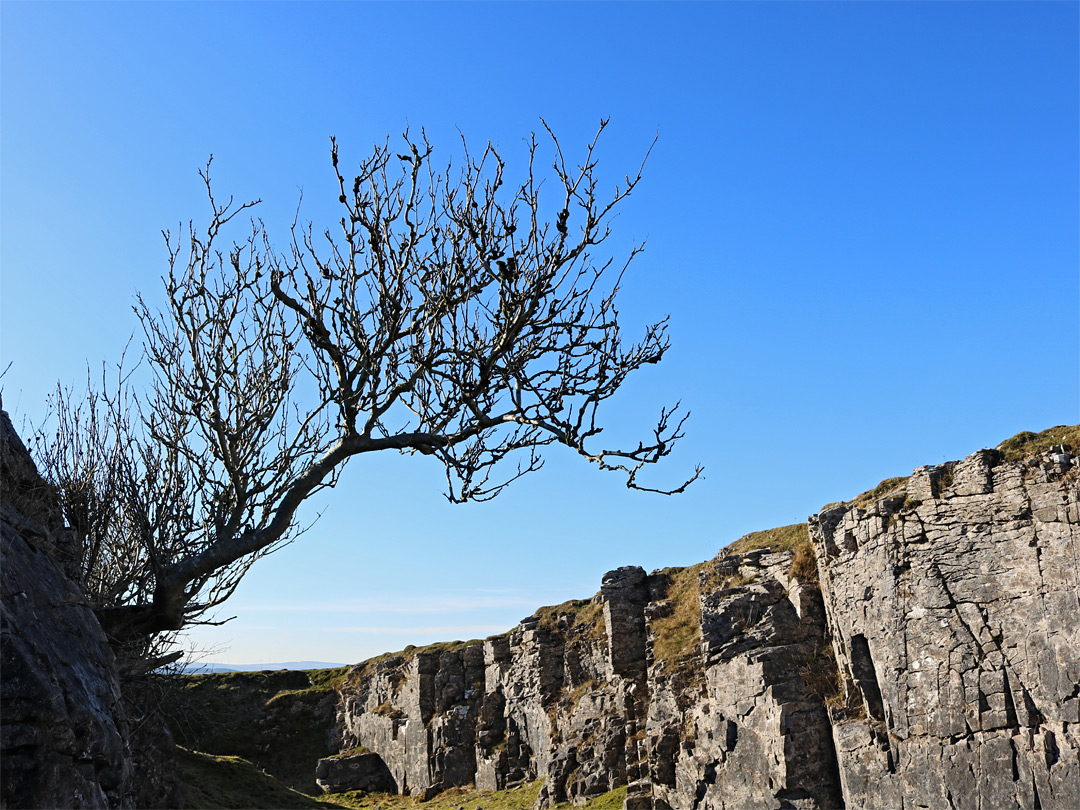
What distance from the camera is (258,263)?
12734 millimetres

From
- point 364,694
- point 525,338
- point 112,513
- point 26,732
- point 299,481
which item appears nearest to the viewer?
point 26,732

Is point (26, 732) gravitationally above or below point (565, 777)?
above

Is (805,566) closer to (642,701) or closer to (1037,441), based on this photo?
(1037,441)

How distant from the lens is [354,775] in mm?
54562

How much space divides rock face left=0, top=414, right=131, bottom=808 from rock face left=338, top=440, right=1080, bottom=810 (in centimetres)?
2422

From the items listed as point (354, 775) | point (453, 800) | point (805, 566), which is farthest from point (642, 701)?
point (354, 775)

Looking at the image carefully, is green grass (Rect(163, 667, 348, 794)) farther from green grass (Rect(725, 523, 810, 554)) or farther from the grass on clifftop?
green grass (Rect(725, 523, 810, 554))

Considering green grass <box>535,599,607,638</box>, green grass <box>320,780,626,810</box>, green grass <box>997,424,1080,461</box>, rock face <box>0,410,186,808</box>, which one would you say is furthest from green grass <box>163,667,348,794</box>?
rock face <box>0,410,186,808</box>

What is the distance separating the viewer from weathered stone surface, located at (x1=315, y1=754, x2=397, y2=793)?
54.0m

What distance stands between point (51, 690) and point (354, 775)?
2077 inches

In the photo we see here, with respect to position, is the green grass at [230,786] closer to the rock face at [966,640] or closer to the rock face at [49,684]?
the rock face at [49,684]

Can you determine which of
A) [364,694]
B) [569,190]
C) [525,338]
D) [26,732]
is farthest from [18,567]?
[364,694]

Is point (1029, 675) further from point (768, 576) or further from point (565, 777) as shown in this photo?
point (565, 777)

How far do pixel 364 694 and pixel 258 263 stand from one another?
186 ft
